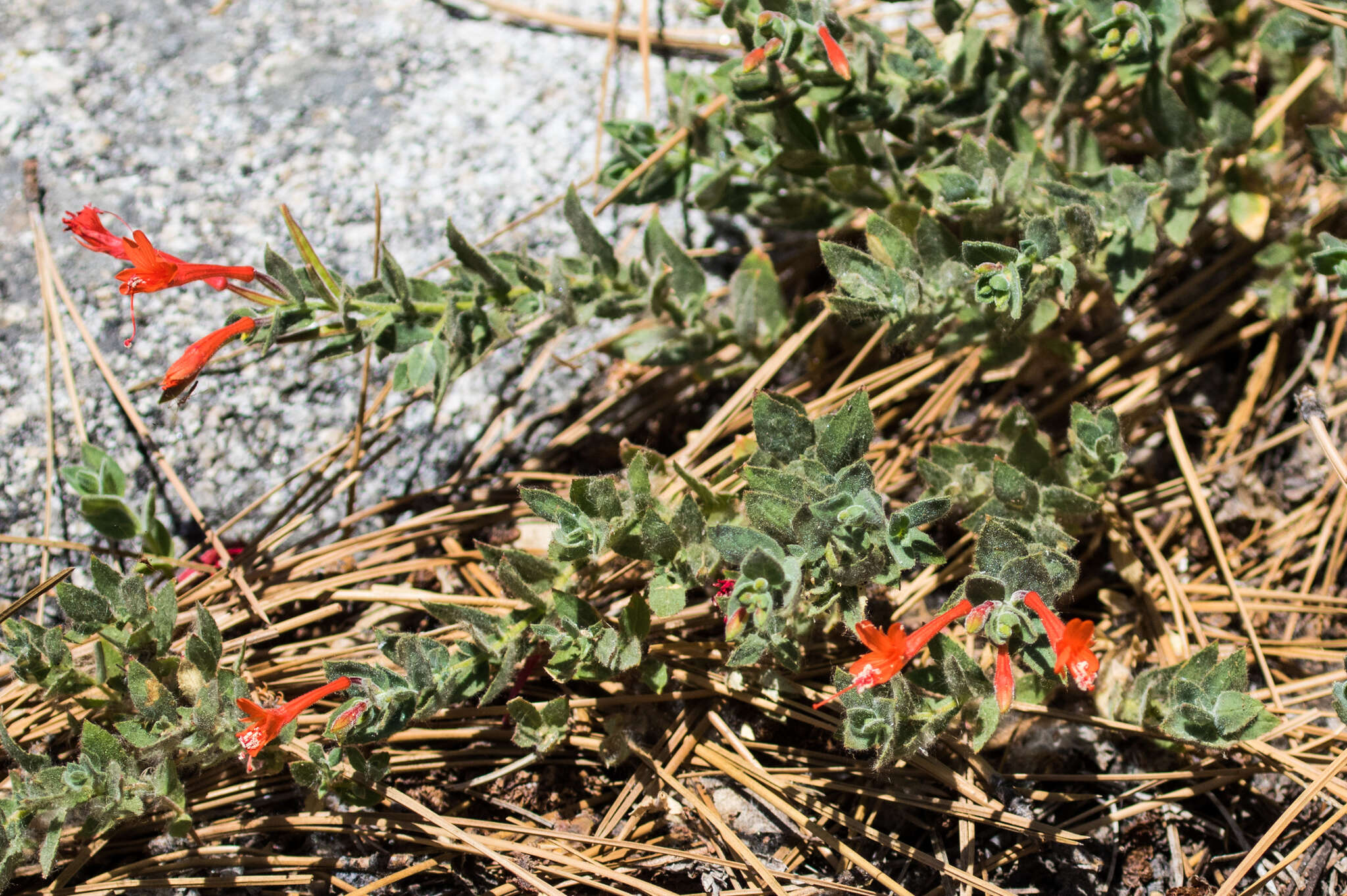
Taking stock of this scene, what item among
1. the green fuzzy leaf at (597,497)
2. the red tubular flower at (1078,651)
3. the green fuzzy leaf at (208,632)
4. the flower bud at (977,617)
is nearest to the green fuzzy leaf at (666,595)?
the green fuzzy leaf at (597,497)

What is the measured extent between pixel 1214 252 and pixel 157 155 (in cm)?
321

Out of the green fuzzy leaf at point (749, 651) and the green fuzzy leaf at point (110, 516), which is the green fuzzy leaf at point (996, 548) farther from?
the green fuzzy leaf at point (110, 516)

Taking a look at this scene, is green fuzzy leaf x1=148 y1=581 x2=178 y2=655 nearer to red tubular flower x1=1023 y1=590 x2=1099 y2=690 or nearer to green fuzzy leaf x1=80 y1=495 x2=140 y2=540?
green fuzzy leaf x1=80 y1=495 x2=140 y2=540

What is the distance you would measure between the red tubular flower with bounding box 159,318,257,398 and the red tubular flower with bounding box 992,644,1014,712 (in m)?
1.70

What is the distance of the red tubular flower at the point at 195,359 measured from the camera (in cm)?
191

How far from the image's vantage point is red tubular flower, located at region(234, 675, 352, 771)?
190 centimetres

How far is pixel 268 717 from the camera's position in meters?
1.93

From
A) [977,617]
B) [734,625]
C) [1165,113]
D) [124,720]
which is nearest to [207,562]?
[124,720]

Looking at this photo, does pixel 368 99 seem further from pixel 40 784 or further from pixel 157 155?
pixel 40 784

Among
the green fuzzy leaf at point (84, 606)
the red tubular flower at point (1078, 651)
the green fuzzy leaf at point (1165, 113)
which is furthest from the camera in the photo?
the green fuzzy leaf at point (1165, 113)

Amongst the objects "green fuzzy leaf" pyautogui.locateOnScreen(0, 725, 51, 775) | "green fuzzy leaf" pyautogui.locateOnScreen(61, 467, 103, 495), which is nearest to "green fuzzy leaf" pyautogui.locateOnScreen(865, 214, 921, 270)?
"green fuzzy leaf" pyautogui.locateOnScreen(61, 467, 103, 495)

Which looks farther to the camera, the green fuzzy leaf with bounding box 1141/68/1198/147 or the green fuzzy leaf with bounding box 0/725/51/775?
the green fuzzy leaf with bounding box 1141/68/1198/147

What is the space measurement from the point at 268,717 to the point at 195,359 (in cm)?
74

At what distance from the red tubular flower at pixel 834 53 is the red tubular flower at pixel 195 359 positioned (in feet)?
4.61
